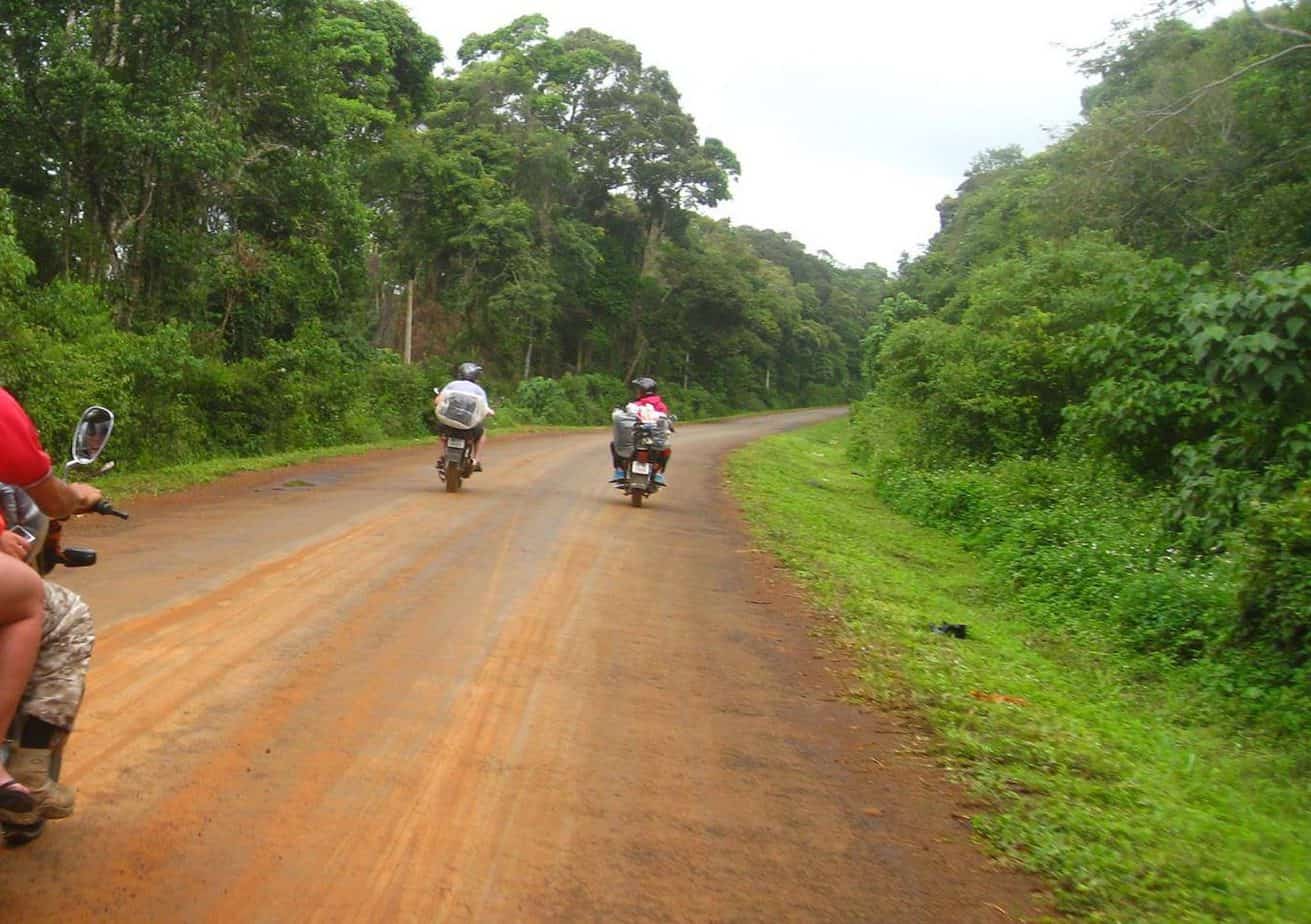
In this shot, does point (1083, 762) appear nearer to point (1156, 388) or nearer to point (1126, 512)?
point (1156, 388)

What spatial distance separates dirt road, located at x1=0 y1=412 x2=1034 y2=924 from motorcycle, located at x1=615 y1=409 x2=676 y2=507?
568 centimetres

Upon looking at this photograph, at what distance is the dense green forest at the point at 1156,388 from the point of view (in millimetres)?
8430

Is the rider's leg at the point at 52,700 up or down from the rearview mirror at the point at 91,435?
down

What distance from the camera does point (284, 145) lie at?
20.3 metres

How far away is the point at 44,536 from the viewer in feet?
11.7

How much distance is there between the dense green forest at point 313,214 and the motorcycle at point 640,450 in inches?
252

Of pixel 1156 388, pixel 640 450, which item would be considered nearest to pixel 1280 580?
pixel 1156 388

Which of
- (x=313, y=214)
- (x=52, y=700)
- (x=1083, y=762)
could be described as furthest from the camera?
(x=313, y=214)

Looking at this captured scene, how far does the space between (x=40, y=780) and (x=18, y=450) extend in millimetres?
968

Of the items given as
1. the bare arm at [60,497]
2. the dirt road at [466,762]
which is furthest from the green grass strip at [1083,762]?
the bare arm at [60,497]

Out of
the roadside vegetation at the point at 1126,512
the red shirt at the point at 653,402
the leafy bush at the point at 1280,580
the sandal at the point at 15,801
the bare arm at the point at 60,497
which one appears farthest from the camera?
the red shirt at the point at 653,402

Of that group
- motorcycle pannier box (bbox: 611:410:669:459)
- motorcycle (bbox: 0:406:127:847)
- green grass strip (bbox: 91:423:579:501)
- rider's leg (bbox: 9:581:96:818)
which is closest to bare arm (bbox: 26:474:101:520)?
motorcycle (bbox: 0:406:127:847)

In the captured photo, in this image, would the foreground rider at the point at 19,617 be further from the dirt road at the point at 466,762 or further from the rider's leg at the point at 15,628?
the dirt road at the point at 466,762

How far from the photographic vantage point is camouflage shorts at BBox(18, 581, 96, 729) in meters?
3.41
